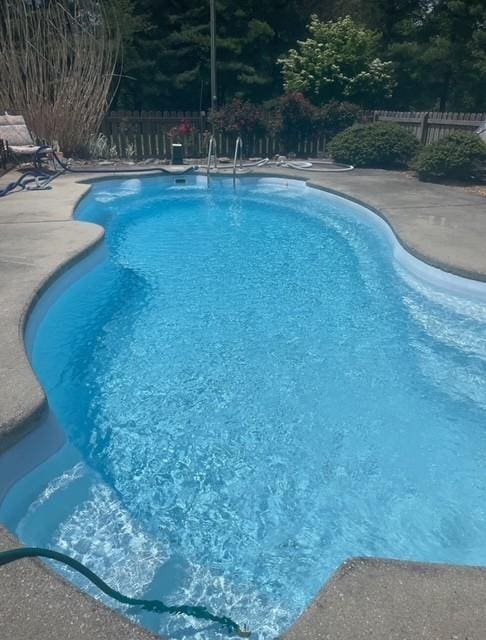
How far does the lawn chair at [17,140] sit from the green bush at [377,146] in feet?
20.3

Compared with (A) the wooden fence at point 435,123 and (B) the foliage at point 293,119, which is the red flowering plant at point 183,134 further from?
(A) the wooden fence at point 435,123

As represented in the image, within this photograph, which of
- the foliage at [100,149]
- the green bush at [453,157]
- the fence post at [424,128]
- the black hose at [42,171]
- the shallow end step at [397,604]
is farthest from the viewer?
the foliage at [100,149]

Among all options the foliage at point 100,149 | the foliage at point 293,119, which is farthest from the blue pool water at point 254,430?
the foliage at point 293,119

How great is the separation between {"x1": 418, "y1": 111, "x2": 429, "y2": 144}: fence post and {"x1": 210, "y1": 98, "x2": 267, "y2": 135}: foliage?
3.62 metres

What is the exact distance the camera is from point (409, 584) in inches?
64.7

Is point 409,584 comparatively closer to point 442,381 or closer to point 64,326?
point 442,381

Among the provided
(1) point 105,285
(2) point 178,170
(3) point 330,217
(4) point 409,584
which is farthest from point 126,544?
(2) point 178,170

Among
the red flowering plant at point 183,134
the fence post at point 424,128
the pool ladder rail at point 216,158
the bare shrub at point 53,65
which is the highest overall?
the bare shrub at point 53,65

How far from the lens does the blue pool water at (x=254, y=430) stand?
2336mm

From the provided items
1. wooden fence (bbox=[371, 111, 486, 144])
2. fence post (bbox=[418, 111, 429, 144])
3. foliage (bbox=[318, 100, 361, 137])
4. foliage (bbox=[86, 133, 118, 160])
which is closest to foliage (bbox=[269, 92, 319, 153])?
foliage (bbox=[318, 100, 361, 137])

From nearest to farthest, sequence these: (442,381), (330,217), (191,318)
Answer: (442,381) → (191,318) → (330,217)

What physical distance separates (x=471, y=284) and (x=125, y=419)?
3.32m

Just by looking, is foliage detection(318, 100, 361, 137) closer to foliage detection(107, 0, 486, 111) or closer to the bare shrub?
foliage detection(107, 0, 486, 111)

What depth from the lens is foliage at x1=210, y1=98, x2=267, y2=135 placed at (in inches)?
472
